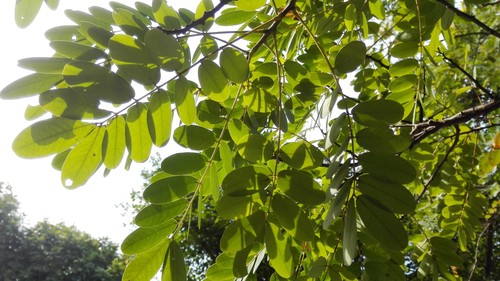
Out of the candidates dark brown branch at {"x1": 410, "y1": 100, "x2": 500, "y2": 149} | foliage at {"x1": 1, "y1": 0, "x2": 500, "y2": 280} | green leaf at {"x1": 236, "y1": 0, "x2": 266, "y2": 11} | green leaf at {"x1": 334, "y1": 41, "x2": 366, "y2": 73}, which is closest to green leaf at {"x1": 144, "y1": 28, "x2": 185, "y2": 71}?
foliage at {"x1": 1, "y1": 0, "x2": 500, "y2": 280}

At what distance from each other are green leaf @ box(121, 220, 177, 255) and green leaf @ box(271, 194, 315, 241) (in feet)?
0.73

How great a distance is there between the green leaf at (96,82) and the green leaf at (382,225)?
0.46 meters

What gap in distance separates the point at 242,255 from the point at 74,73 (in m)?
0.44

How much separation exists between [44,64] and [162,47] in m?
0.23

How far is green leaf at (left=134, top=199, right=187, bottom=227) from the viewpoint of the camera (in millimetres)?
825

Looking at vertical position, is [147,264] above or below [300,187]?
below

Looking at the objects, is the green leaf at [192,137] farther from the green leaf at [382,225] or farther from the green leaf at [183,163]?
the green leaf at [382,225]

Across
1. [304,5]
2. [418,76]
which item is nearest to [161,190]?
[304,5]

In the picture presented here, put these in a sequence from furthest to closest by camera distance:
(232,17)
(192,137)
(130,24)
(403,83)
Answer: (403,83), (232,17), (192,137), (130,24)

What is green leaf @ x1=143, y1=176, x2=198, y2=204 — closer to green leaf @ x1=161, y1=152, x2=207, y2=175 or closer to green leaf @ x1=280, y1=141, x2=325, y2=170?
green leaf @ x1=161, y1=152, x2=207, y2=175

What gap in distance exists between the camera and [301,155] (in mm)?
813

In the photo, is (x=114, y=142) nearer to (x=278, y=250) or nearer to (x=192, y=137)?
(x=192, y=137)

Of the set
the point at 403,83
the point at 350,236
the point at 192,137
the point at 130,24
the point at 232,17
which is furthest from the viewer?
the point at 403,83

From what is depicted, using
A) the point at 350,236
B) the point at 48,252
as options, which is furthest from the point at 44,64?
the point at 48,252
